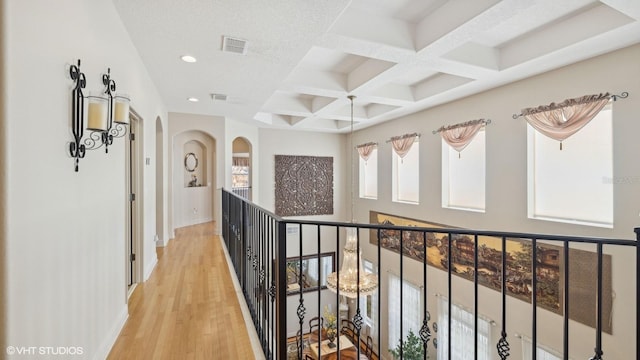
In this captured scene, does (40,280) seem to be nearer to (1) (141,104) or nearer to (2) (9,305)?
(2) (9,305)

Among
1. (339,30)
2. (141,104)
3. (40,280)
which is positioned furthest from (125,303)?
(339,30)

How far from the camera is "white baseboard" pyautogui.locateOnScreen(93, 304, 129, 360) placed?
1894 mm

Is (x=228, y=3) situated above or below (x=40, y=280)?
above

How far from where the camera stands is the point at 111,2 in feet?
7.02

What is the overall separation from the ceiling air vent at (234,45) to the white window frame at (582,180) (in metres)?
3.92

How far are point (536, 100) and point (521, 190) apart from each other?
4.11 ft

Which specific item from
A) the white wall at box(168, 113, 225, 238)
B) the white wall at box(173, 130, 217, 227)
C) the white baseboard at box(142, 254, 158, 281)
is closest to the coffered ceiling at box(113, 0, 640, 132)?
the white wall at box(168, 113, 225, 238)

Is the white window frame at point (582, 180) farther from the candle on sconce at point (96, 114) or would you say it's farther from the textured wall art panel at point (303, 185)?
the textured wall art panel at point (303, 185)

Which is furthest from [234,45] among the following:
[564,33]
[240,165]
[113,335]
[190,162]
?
[240,165]

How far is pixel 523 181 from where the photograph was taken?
404 cm

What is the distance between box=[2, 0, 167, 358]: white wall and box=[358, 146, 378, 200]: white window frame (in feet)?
20.7

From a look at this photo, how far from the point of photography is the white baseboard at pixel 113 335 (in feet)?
6.21

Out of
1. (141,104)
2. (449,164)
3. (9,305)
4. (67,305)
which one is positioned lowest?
(67,305)

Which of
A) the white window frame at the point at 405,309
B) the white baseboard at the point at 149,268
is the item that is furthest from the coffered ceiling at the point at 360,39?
the white window frame at the point at 405,309
